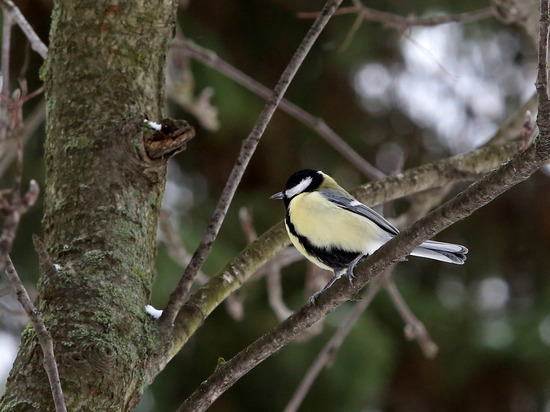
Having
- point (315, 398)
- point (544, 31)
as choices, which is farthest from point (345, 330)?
point (315, 398)

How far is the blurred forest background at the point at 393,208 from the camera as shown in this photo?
16.9 feet

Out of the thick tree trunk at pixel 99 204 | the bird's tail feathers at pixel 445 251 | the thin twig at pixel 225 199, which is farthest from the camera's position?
the bird's tail feathers at pixel 445 251

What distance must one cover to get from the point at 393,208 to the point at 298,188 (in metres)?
2.14

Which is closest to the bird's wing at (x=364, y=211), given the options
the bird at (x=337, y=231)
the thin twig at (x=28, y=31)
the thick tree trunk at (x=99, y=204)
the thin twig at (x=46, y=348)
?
the bird at (x=337, y=231)

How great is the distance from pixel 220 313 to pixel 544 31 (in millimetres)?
4375

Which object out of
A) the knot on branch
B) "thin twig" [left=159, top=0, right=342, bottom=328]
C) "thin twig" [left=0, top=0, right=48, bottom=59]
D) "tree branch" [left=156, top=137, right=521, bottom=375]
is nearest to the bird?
"tree branch" [left=156, top=137, right=521, bottom=375]

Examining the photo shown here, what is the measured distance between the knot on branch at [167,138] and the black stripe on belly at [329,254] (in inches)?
28.2

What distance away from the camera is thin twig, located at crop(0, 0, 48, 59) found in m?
2.46

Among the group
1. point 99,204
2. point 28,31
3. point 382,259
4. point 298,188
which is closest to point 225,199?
point 99,204

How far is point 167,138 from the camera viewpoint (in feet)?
6.31

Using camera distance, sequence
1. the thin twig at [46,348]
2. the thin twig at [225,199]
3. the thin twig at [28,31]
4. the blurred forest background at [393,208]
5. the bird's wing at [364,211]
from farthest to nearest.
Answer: the blurred forest background at [393,208] → the bird's wing at [364,211] → the thin twig at [28,31] → the thin twig at [225,199] → the thin twig at [46,348]

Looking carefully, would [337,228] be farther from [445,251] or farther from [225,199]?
[225,199]

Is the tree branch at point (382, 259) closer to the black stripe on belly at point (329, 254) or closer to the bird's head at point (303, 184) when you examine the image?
the black stripe on belly at point (329, 254)

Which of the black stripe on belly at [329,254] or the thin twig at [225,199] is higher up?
the thin twig at [225,199]
